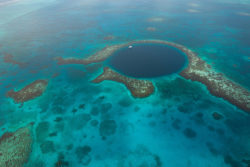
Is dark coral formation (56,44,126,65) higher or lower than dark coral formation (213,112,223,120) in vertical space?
higher

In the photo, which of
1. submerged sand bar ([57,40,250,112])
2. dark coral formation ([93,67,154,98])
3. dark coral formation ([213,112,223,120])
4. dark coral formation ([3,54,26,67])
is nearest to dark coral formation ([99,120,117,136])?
dark coral formation ([93,67,154,98])

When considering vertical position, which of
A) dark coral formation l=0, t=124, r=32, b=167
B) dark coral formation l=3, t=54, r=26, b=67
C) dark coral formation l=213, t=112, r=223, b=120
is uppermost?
dark coral formation l=3, t=54, r=26, b=67

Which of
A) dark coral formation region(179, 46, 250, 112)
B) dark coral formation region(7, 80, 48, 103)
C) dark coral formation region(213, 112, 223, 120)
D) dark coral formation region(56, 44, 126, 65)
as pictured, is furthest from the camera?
dark coral formation region(56, 44, 126, 65)

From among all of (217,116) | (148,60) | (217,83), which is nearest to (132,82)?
(148,60)

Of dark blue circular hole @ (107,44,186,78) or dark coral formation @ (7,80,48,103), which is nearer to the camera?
dark coral formation @ (7,80,48,103)

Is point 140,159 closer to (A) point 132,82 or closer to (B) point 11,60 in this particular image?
(A) point 132,82

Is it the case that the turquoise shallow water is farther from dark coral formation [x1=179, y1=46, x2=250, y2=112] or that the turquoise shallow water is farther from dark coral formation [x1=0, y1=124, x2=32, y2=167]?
dark coral formation [x1=179, y1=46, x2=250, y2=112]

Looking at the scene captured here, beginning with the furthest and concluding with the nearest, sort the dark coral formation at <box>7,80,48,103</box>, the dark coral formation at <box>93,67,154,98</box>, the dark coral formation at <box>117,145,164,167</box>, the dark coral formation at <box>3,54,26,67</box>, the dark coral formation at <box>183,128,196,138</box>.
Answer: the dark coral formation at <box>3,54,26,67</box>
the dark coral formation at <box>93,67,154,98</box>
the dark coral formation at <box>7,80,48,103</box>
the dark coral formation at <box>183,128,196,138</box>
the dark coral formation at <box>117,145,164,167</box>

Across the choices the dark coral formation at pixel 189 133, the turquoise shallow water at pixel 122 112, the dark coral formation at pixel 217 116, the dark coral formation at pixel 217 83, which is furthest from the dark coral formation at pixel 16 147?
the dark coral formation at pixel 217 83

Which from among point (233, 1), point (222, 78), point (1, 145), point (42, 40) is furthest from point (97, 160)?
point (233, 1)

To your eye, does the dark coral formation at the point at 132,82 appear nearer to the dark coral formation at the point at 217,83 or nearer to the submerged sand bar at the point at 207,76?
the submerged sand bar at the point at 207,76
